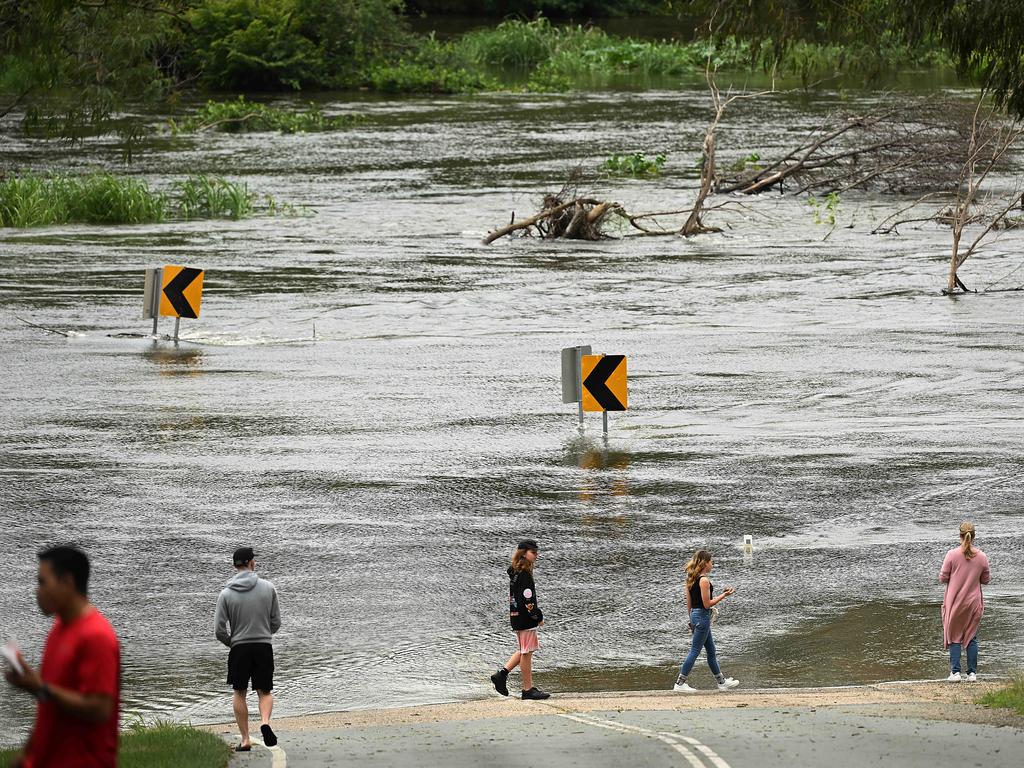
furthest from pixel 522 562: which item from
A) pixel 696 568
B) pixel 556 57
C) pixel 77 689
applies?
pixel 556 57

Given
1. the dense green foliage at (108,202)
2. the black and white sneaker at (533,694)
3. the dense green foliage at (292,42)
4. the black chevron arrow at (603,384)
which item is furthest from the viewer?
the dense green foliage at (292,42)

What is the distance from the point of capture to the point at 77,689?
589 cm

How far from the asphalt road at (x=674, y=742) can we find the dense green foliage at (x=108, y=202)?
1253 inches

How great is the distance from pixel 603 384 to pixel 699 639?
801 centimetres

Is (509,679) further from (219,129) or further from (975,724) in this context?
(219,129)

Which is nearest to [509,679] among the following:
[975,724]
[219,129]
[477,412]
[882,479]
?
[975,724]

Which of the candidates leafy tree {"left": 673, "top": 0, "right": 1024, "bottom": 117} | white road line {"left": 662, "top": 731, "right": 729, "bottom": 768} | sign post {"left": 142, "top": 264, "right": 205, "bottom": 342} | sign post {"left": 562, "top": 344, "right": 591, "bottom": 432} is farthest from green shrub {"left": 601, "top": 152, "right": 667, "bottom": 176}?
white road line {"left": 662, "top": 731, "right": 729, "bottom": 768}

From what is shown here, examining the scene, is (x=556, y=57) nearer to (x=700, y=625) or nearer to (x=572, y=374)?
(x=572, y=374)

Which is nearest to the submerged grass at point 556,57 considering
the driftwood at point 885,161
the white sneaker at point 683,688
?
the driftwood at point 885,161

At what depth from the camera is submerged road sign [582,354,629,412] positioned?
65.5 ft

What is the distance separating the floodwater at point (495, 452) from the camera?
43.3 ft

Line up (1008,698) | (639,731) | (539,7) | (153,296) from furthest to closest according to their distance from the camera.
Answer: (539,7) < (153,296) < (1008,698) < (639,731)

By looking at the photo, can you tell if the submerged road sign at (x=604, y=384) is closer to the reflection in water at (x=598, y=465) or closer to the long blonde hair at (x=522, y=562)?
the reflection in water at (x=598, y=465)

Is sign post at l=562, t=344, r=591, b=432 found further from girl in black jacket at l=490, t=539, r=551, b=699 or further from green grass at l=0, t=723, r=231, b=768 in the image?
green grass at l=0, t=723, r=231, b=768
